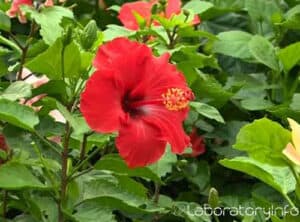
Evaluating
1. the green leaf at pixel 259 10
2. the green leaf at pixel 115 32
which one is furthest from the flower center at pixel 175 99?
the green leaf at pixel 259 10

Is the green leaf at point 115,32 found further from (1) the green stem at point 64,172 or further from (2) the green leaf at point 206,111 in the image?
(1) the green stem at point 64,172

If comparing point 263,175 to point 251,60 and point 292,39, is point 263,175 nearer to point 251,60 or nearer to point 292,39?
point 251,60

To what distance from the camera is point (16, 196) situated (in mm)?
1248

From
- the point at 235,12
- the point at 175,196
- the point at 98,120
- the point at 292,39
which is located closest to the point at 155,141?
the point at 98,120

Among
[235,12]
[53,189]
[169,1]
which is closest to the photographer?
[53,189]

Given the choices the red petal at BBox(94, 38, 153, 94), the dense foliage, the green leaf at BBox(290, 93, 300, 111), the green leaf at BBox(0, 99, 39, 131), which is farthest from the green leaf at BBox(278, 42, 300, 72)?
the green leaf at BBox(0, 99, 39, 131)

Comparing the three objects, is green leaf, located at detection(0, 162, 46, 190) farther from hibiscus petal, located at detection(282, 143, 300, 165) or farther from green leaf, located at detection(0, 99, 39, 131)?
hibiscus petal, located at detection(282, 143, 300, 165)

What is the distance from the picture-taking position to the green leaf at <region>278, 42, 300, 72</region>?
5.37 feet

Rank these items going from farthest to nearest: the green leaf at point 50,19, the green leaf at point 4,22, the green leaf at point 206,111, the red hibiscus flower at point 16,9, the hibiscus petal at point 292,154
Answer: the red hibiscus flower at point 16,9 < the green leaf at point 4,22 < the green leaf at point 206,111 < the green leaf at point 50,19 < the hibiscus petal at point 292,154

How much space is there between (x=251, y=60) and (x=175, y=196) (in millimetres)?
382

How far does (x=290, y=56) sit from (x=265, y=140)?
0.68 m

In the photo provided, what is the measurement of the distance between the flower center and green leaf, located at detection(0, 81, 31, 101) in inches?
8.0

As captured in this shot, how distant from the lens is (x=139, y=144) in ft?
3.66

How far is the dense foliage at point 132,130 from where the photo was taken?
3.62 feet
